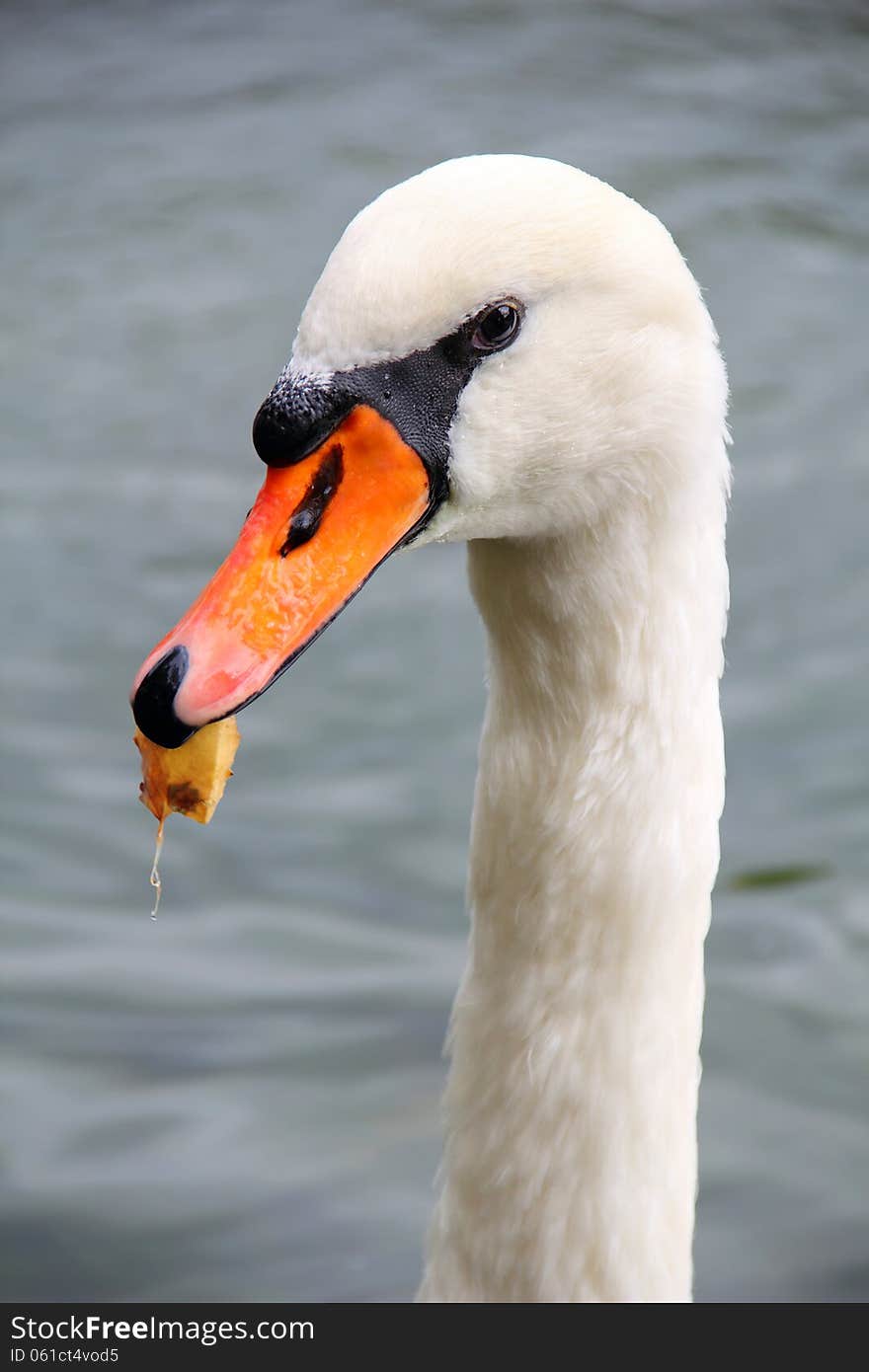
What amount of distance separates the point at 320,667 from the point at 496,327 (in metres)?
3.69

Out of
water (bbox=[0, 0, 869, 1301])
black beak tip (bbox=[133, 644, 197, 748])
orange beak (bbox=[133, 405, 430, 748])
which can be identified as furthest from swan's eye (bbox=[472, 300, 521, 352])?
water (bbox=[0, 0, 869, 1301])

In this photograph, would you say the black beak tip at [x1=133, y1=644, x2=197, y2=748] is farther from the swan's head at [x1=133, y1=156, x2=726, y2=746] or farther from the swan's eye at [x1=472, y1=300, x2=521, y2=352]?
the swan's eye at [x1=472, y1=300, x2=521, y2=352]

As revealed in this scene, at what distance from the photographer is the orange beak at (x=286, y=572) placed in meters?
1.90

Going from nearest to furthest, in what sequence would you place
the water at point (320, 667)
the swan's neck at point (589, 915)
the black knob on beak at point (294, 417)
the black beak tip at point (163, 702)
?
the black beak tip at point (163, 702) → the black knob on beak at point (294, 417) → the swan's neck at point (589, 915) → the water at point (320, 667)

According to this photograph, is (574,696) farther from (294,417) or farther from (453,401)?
(294,417)

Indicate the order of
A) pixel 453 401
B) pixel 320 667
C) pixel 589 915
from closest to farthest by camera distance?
pixel 453 401 < pixel 589 915 < pixel 320 667

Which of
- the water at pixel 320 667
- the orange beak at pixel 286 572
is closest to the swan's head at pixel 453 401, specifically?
the orange beak at pixel 286 572

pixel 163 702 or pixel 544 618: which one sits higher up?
pixel 544 618

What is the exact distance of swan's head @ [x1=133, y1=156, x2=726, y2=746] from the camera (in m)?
1.96

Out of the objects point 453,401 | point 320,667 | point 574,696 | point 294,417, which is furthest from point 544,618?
point 320,667

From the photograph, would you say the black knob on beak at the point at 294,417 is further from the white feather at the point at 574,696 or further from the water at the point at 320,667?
the water at the point at 320,667

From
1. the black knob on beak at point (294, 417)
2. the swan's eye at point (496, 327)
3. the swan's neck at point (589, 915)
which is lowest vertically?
the swan's neck at point (589, 915)

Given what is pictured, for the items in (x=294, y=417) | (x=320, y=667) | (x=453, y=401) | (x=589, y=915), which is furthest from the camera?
(x=320, y=667)

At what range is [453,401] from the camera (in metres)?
2.10
